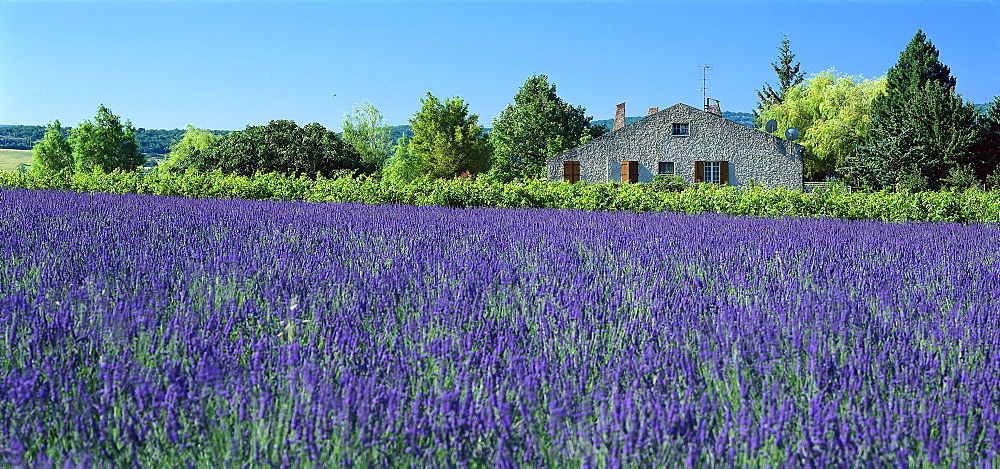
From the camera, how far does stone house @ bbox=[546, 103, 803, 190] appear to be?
3077cm

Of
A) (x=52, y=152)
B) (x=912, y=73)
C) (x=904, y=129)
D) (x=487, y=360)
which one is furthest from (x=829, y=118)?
(x=52, y=152)

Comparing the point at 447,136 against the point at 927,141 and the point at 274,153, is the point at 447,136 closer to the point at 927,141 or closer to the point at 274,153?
the point at 274,153

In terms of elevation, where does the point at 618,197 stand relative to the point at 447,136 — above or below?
below

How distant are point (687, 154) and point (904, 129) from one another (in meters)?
7.69

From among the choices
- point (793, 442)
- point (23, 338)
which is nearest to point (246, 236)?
point (23, 338)

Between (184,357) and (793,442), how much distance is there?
173cm

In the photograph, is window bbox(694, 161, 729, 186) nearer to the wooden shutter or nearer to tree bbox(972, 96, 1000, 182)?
the wooden shutter

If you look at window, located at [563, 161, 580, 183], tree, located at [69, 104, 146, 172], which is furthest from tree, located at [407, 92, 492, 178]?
tree, located at [69, 104, 146, 172]

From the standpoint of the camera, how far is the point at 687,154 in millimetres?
31531

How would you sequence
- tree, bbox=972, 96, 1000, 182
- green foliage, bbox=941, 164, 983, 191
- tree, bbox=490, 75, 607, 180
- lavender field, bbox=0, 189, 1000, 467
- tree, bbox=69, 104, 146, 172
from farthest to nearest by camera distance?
tree, bbox=69, 104, 146, 172 < tree, bbox=490, 75, 607, 180 < tree, bbox=972, 96, 1000, 182 < green foliage, bbox=941, 164, 983, 191 < lavender field, bbox=0, 189, 1000, 467

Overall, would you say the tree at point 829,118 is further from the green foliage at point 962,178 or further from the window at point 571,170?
the window at point 571,170

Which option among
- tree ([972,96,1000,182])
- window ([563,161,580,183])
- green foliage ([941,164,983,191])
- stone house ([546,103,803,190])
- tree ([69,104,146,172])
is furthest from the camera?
tree ([69,104,146,172])

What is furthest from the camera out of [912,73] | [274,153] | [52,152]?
[52,152]

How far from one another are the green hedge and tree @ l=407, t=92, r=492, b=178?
25582 millimetres
